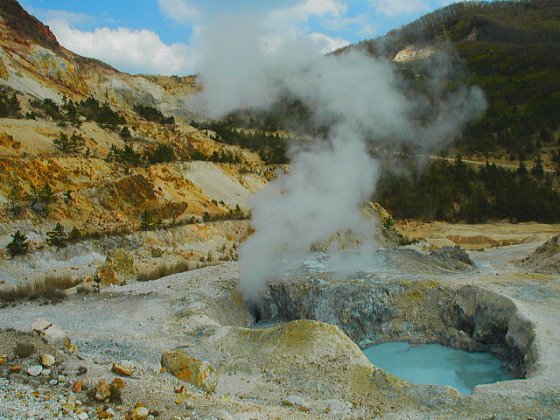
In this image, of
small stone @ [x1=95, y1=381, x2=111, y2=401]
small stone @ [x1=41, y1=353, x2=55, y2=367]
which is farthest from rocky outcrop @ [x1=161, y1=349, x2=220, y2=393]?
small stone @ [x1=41, y1=353, x2=55, y2=367]

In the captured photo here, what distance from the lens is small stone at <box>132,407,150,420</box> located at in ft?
12.8

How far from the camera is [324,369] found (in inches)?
246

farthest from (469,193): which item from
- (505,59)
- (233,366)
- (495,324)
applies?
(233,366)

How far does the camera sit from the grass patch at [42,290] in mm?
10578

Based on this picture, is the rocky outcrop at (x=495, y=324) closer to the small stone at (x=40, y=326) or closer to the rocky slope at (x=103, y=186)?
the small stone at (x=40, y=326)

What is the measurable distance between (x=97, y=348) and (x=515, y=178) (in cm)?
4719

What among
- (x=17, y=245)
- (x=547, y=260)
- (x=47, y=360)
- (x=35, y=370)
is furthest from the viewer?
(x=547, y=260)

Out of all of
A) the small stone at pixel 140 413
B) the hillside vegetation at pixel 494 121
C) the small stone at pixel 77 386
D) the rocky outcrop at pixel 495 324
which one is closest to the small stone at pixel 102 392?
the small stone at pixel 77 386

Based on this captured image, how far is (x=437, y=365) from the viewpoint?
8.57 meters

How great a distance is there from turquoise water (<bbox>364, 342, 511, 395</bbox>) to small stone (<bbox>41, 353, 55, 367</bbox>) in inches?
234

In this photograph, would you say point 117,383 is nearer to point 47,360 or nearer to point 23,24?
point 47,360

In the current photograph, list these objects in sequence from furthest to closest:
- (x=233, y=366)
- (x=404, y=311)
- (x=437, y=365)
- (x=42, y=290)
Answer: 1. (x=42, y=290)
2. (x=404, y=311)
3. (x=437, y=365)
4. (x=233, y=366)

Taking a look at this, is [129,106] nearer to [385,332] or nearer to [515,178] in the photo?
[515,178]

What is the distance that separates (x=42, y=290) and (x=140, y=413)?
881 cm
